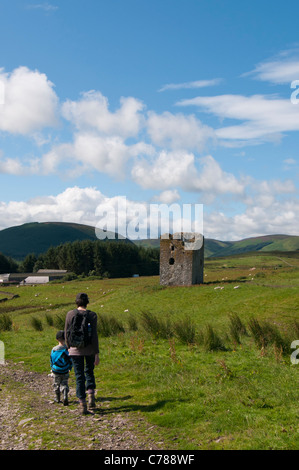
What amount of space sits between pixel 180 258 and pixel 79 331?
91.8ft

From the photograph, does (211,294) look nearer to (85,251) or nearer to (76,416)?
(76,416)

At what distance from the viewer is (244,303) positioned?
25453mm

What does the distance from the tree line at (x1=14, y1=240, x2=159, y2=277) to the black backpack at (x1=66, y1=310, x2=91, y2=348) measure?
266ft

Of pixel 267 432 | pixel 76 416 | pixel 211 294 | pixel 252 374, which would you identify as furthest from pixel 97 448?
pixel 211 294

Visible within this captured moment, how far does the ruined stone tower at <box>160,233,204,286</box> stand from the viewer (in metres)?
35.0

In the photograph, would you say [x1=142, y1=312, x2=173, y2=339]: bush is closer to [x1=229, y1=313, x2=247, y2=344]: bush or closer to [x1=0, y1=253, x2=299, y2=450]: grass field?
[x1=0, y1=253, x2=299, y2=450]: grass field

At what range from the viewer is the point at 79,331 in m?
7.70

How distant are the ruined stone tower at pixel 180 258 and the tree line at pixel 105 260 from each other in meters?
53.6

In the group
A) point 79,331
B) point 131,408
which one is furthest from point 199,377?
point 79,331

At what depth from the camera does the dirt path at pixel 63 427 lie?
6051 mm

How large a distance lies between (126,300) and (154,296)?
2588 mm

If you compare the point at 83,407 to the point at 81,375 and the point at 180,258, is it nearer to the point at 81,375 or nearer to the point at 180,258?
the point at 81,375

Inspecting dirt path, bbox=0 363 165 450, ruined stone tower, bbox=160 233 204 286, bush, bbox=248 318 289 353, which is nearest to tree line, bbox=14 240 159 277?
ruined stone tower, bbox=160 233 204 286

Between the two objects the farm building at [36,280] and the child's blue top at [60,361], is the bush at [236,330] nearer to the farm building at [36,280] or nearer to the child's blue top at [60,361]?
the child's blue top at [60,361]
